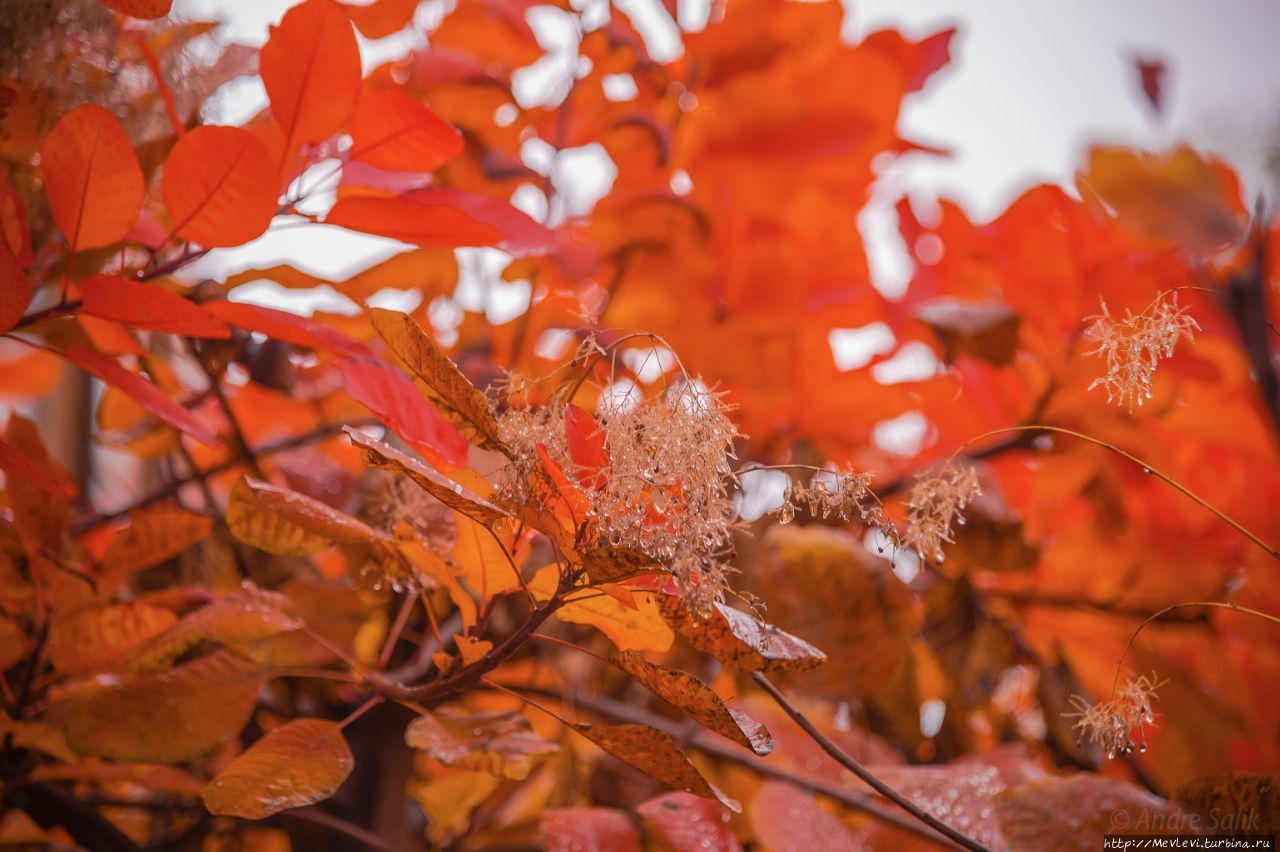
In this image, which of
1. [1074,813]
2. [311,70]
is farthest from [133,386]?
[1074,813]

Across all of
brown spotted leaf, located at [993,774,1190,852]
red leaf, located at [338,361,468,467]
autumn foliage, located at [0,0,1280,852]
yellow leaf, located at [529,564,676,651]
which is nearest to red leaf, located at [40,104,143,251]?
autumn foliage, located at [0,0,1280,852]

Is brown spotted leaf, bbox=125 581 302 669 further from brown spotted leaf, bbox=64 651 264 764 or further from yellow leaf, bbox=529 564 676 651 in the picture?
yellow leaf, bbox=529 564 676 651

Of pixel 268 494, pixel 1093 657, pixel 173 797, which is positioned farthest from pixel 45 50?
pixel 1093 657

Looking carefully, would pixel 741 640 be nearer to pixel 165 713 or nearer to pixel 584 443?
pixel 584 443

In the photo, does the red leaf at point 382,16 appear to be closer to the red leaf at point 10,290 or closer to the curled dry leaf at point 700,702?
the red leaf at point 10,290

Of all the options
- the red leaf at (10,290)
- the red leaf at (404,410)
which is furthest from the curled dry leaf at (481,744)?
the red leaf at (10,290)
